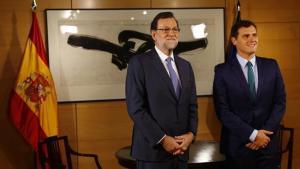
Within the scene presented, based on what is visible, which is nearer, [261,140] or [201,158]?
[261,140]

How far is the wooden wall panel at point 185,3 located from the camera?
412 centimetres

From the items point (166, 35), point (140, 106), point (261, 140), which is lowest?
point (261, 140)

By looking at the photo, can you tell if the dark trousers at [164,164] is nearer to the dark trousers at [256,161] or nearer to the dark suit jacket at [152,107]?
the dark suit jacket at [152,107]

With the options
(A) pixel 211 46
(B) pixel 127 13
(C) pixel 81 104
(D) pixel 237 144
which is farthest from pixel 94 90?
(D) pixel 237 144

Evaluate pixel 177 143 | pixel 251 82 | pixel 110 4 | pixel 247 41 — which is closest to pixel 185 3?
pixel 110 4

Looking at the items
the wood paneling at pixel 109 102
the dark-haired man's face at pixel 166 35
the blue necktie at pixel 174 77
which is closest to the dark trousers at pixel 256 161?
the blue necktie at pixel 174 77

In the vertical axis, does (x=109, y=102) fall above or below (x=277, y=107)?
below

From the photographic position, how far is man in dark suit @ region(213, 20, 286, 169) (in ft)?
9.32

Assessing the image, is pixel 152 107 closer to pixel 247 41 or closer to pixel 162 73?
pixel 162 73

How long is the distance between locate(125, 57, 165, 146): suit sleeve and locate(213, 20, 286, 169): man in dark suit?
2.46 ft

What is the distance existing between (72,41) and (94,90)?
19.9 inches

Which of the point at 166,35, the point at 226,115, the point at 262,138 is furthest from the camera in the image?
the point at 226,115

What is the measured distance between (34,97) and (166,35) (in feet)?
5.75

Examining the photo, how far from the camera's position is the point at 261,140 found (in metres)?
2.79
